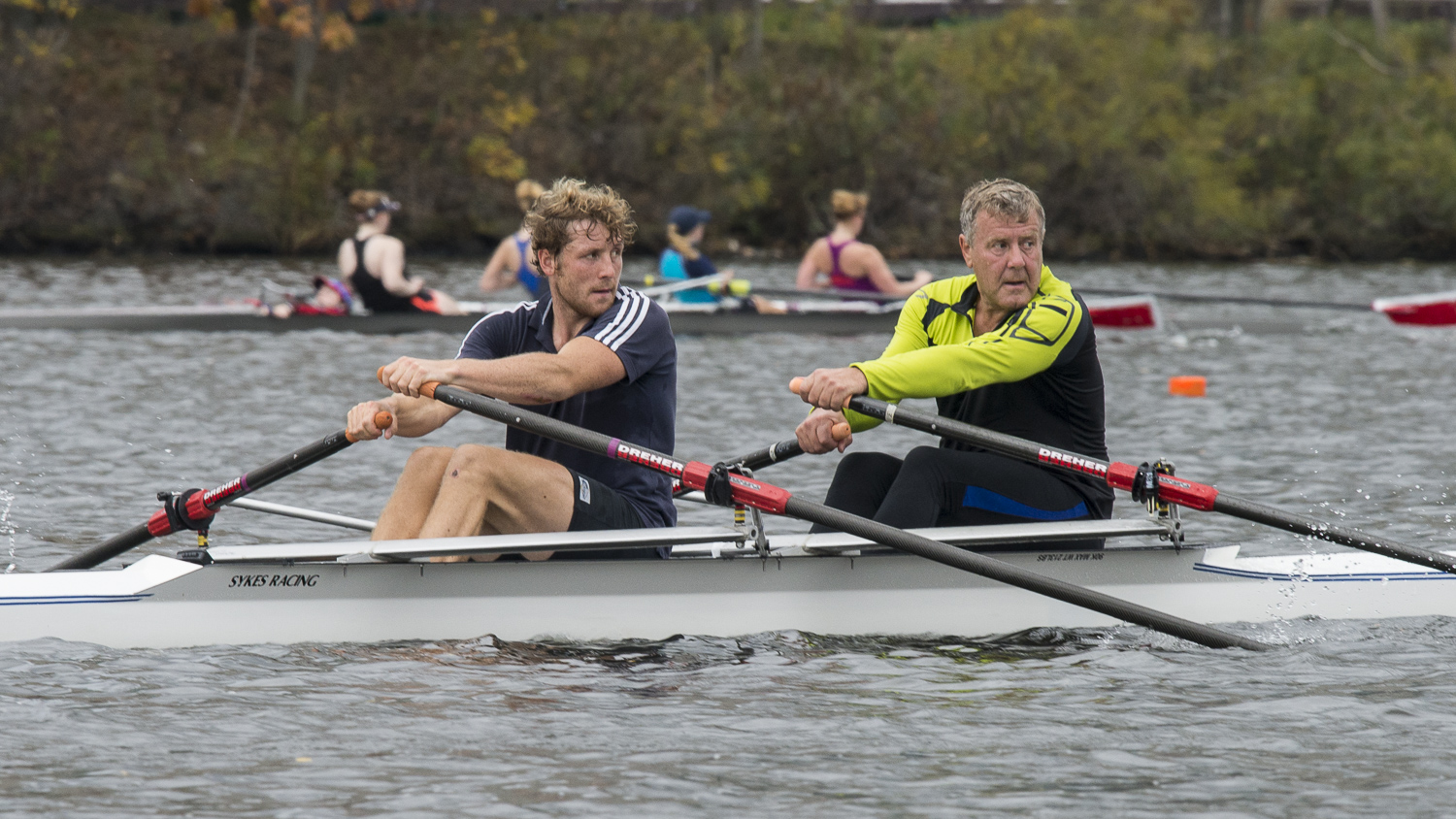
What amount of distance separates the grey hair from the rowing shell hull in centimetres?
110

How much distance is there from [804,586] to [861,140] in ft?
101

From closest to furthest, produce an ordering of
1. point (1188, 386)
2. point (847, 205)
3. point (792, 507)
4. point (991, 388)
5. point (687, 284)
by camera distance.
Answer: point (792, 507)
point (991, 388)
point (1188, 386)
point (847, 205)
point (687, 284)

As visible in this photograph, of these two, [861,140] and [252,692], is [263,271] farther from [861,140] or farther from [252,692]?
[252,692]

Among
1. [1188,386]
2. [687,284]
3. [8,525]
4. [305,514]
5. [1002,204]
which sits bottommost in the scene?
[8,525]

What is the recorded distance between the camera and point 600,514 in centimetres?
547

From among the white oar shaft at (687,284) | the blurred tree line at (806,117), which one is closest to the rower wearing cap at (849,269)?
the white oar shaft at (687,284)

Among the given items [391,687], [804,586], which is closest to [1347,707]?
[804,586]

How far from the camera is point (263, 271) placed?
27.0 meters

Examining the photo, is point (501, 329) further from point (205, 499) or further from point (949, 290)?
point (949, 290)

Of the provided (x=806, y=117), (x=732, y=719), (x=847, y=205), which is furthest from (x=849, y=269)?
(x=806, y=117)

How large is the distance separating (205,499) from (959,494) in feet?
8.30

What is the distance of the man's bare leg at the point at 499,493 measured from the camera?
5.33 metres

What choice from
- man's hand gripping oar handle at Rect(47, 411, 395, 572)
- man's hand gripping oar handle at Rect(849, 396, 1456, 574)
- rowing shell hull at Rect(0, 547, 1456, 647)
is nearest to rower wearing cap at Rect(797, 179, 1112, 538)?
man's hand gripping oar handle at Rect(849, 396, 1456, 574)

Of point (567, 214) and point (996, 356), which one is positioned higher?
point (567, 214)
